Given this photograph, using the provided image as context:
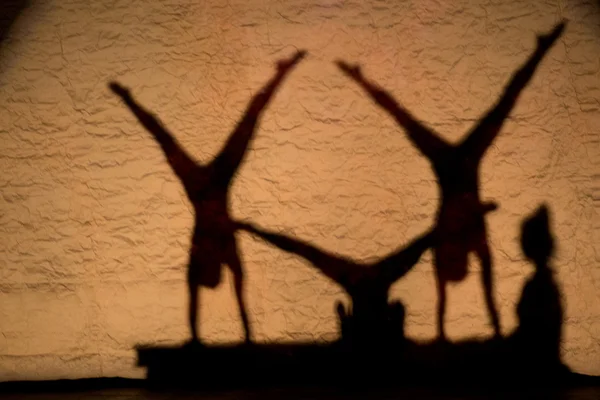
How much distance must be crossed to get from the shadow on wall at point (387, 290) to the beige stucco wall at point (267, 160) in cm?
7

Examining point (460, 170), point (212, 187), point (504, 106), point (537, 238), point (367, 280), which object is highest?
point (504, 106)

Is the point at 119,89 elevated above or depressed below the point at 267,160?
above

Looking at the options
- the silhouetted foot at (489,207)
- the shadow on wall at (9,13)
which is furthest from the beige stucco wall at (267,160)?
→ the shadow on wall at (9,13)

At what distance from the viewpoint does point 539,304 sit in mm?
3162

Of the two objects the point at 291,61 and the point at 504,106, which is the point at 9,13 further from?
the point at 504,106

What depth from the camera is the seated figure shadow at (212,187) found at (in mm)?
3199

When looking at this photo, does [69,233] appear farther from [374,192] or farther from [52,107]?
[374,192]

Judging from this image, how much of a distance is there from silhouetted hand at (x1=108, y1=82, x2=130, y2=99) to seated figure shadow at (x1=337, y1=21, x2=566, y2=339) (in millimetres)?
1506

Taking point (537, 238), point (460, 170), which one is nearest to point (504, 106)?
point (460, 170)

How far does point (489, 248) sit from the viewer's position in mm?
3172

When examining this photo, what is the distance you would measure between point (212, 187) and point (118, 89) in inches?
37.7

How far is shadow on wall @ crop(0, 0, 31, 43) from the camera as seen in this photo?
3297mm

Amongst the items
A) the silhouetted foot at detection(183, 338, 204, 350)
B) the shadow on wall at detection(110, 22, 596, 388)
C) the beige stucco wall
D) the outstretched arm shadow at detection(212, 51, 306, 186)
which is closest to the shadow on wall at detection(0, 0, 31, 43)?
the beige stucco wall

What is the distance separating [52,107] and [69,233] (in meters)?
0.90
